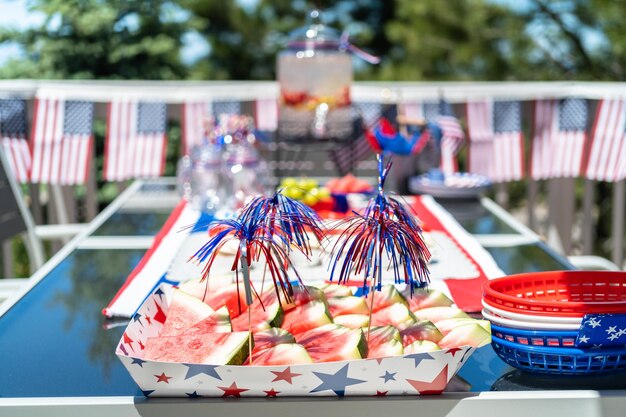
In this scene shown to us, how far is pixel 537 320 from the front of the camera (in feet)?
3.53

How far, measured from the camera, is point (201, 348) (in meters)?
1.03

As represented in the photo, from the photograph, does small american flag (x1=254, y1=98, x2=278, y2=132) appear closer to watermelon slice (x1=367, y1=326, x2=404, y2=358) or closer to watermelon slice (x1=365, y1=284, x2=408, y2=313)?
watermelon slice (x1=365, y1=284, x2=408, y2=313)

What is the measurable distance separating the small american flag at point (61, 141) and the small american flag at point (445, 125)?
1660 mm

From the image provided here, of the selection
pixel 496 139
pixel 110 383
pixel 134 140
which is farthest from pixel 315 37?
pixel 496 139

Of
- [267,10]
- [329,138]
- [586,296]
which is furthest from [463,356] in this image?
[267,10]

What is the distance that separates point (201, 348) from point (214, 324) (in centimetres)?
6

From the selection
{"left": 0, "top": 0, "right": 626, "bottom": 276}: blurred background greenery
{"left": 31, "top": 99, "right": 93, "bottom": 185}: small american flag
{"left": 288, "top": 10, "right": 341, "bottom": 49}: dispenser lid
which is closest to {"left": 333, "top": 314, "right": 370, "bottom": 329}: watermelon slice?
{"left": 288, "top": 10, "right": 341, "bottom": 49}: dispenser lid

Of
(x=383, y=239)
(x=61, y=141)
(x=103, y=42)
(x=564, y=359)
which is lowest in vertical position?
(x=61, y=141)

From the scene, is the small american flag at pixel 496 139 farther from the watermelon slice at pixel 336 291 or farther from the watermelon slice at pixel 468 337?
the watermelon slice at pixel 468 337

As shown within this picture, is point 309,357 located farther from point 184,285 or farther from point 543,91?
point 543,91

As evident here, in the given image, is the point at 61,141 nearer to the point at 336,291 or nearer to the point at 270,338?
the point at 336,291

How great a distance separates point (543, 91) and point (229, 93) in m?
1.70

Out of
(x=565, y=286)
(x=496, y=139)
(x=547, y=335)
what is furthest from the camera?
(x=496, y=139)

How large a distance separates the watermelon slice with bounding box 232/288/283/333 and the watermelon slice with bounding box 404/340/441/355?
7.2 inches
